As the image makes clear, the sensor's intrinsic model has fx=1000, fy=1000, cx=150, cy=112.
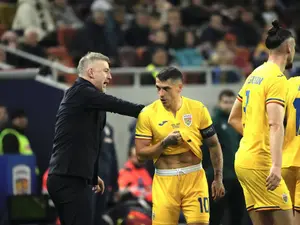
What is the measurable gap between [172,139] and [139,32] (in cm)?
1085

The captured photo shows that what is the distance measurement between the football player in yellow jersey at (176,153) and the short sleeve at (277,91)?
968 mm

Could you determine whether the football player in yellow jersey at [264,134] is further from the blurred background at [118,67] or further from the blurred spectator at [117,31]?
the blurred spectator at [117,31]

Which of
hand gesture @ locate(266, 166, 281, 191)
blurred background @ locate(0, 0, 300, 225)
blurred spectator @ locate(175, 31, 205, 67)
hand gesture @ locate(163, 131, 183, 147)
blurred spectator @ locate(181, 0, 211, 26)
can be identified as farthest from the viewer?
blurred spectator @ locate(181, 0, 211, 26)

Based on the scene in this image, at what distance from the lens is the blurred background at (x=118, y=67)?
1338cm

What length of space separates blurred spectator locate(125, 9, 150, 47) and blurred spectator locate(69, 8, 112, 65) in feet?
4.39

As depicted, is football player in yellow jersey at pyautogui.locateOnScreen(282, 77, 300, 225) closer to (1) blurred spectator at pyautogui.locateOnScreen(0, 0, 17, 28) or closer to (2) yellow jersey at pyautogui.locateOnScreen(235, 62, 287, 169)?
(2) yellow jersey at pyautogui.locateOnScreen(235, 62, 287, 169)

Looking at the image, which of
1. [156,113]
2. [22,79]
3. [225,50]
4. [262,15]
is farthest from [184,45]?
[156,113]

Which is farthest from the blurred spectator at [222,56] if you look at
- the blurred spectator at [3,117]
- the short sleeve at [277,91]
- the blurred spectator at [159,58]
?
the short sleeve at [277,91]

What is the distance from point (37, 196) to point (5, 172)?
2.60 feet

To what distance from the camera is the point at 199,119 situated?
936 centimetres

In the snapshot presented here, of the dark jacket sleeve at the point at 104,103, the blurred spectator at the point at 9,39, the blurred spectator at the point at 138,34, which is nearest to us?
the dark jacket sleeve at the point at 104,103

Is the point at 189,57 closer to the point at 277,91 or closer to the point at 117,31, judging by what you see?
the point at 117,31

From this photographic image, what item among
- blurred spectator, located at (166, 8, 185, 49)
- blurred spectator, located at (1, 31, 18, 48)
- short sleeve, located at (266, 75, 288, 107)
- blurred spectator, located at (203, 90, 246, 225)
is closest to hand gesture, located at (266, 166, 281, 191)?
short sleeve, located at (266, 75, 288, 107)

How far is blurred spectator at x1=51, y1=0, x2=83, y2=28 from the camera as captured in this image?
20.6 metres
